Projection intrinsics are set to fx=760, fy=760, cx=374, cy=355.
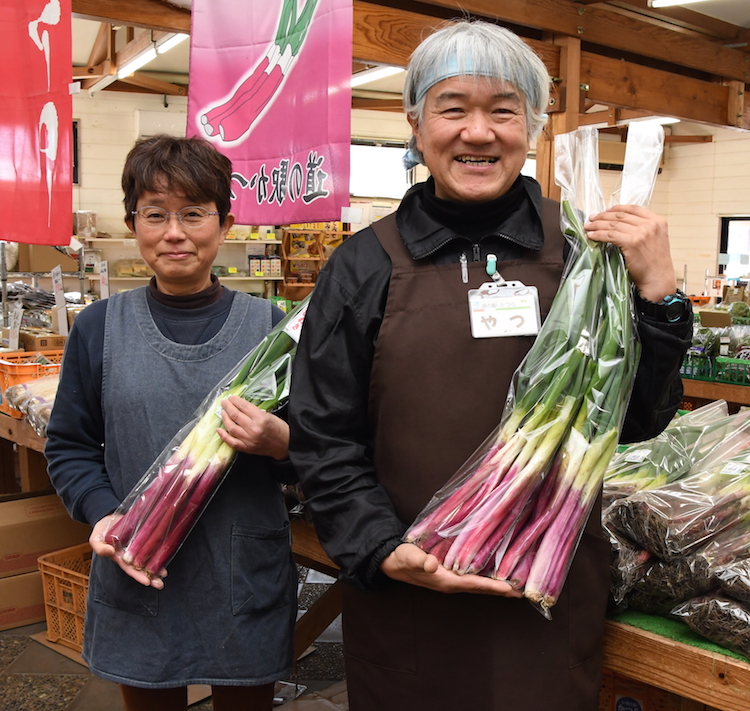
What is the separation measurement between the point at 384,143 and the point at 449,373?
1055cm

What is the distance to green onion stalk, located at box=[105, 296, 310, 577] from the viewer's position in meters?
1.45

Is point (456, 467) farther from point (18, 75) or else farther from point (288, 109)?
point (18, 75)

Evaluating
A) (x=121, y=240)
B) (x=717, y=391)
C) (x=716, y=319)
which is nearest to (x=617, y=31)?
(x=716, y=319)

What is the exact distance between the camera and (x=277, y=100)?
9.70ft

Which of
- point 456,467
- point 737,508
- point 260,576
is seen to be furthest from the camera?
point 260,576

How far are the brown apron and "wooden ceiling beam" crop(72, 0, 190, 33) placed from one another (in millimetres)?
3539

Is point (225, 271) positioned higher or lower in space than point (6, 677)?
higher

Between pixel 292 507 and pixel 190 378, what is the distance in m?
0.69

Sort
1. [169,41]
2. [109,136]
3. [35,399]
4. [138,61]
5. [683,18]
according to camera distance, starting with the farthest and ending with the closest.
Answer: [109,136], [138,61], [169,41], [683,18], [35,399]

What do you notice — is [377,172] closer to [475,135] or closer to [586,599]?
[475,135]

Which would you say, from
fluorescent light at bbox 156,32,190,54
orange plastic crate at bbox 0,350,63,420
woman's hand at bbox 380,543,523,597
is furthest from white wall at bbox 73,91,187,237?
woman's hand at bbox 380,543,523,597

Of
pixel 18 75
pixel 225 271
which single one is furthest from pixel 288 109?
pixel 225 271

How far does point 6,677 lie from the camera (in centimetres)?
297

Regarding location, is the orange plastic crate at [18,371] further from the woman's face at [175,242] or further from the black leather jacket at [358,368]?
the black leather jacket at [358,368]
